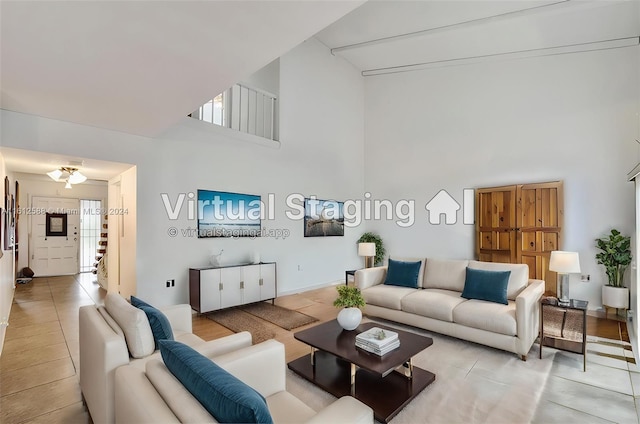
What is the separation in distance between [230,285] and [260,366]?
3.01 meters

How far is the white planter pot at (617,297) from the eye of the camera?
4117 mm

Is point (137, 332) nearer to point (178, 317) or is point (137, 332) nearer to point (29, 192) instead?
point (178, 317)

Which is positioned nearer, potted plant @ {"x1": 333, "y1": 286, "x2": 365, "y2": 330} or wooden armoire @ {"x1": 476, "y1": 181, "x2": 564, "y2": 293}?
potted plant @ {"x1": 333, "y1": 286, "x2": 365, "y2": 330}

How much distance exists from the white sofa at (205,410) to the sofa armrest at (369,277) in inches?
101

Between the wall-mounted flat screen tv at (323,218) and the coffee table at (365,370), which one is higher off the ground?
the wall-mounted flat screen tv at (323,218)

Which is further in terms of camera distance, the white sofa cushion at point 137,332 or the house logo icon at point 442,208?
the house logo icon at point 442,208

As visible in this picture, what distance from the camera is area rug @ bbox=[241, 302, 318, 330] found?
4109mm

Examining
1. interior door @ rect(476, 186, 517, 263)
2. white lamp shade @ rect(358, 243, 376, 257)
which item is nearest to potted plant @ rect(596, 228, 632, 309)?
interior door @ rect(476, 186, 517, 263)

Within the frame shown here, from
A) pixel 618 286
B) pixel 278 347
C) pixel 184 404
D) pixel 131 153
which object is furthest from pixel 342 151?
pixel 184 404

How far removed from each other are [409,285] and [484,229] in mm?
2242

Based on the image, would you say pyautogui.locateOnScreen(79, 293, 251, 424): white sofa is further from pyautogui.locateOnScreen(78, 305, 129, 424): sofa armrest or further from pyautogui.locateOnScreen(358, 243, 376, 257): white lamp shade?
pyautogui.locateOnScreen(358, 243, 376, 257): white lamp shade

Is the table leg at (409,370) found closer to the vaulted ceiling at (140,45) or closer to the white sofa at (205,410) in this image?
the white sofa at (205,410)

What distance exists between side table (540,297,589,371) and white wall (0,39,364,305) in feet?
12.9

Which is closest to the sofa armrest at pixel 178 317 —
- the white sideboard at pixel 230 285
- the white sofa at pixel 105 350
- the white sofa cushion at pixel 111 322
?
the white sofa at pixel 105 350
